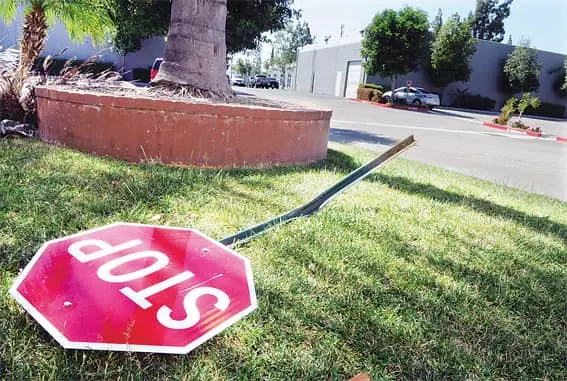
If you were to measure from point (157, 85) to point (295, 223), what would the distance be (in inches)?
110

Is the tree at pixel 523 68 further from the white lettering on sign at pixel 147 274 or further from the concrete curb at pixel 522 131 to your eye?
the white lettering on sign at pixel 147 274

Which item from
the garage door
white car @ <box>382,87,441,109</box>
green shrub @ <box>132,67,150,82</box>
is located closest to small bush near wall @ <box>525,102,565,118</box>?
white car @ <box>382,87,441,109</box>

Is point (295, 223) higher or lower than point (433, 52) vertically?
lower

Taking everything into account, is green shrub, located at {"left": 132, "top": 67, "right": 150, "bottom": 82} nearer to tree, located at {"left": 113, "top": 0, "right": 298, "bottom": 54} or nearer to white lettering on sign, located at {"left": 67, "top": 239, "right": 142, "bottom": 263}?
tree, located at {"left": 113, "top": 0, "right": 298, "bottom": 54}

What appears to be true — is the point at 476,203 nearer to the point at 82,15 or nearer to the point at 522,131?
the point at 82,15

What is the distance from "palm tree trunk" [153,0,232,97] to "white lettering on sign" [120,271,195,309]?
3.22 m

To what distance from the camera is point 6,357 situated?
1.33 m

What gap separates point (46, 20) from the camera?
598 centimetres

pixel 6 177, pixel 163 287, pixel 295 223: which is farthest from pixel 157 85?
pixel 163 287

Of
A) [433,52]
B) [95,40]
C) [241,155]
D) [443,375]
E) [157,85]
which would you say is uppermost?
[433,52]

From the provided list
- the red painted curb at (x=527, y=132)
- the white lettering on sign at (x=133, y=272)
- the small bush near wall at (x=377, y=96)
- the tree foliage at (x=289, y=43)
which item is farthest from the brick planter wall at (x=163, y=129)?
the tree foliage at (x=289, y=43)

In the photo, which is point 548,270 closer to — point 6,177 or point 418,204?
point 418,204

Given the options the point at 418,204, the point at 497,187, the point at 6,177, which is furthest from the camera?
the point at 497,187

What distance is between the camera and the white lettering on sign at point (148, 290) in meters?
1.57
